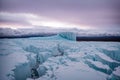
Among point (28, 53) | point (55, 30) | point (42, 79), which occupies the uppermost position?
point (55, 30)

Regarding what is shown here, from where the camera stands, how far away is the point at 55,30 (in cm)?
322

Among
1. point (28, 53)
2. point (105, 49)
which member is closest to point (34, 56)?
point (28, 53)

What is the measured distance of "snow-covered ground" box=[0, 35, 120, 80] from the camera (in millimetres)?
2562

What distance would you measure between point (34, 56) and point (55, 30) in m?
0.54

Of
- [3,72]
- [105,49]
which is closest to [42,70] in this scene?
[3,72]

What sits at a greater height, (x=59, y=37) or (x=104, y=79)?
(x=59, y=37)

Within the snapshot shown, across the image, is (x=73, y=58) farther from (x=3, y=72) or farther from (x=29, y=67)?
(x=3, y=72)

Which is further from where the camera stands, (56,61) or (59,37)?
(59,37)

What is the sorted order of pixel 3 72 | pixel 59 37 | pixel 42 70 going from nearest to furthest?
pixel 3 72 → pixel 42 70 → pixel 59 37

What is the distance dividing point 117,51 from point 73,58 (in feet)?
Answer: 2.49

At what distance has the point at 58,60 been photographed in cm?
309

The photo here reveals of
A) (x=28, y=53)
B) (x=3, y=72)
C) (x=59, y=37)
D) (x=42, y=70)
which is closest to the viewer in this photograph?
(x=3, y=72)

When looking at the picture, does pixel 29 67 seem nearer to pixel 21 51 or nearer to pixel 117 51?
pixel 21 51

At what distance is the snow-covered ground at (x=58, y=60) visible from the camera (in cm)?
256
